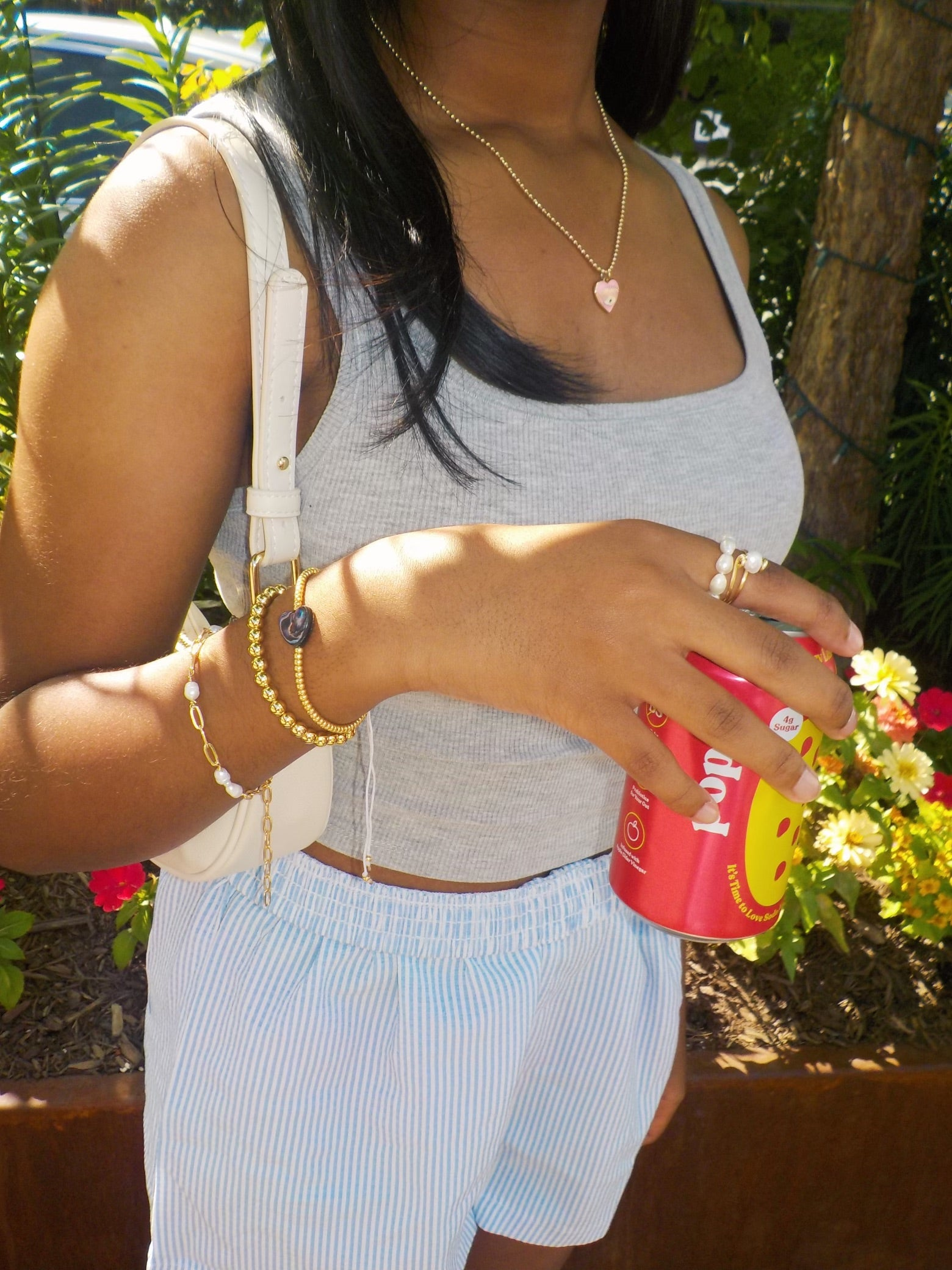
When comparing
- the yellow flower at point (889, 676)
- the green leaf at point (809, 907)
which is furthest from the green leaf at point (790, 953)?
the yellow flower at point (889, 676)

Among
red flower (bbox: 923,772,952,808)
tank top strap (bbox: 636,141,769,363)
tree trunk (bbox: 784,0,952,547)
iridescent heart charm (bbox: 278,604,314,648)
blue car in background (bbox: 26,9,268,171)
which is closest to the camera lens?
iridescent heart charm (bbox: 278,604,314,648)

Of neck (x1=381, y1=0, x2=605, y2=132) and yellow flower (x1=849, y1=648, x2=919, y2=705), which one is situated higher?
neck (x1=381, y1=0, x2=605, y2=132)

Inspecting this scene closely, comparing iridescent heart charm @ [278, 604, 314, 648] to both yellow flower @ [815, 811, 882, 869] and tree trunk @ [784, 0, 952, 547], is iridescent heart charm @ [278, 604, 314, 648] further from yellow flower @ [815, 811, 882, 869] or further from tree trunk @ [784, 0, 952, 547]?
tree trunk @ [784, 0, 952, 547]

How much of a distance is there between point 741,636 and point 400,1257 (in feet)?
2.49

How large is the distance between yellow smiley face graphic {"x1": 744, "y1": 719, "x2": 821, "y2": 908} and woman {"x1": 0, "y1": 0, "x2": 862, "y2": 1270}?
5.6 inches

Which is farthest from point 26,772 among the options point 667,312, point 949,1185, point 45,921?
point 949,1185

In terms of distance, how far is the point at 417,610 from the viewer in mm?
709

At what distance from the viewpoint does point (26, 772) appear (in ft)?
2.75

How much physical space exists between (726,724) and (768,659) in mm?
46

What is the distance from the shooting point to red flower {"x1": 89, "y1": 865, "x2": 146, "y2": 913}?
6.39 feet

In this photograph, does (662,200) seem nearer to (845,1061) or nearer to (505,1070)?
(505,1070)

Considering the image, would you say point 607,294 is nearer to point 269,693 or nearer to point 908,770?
point 269,693

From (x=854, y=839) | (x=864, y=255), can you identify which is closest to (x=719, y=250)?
(x=854, y=839)

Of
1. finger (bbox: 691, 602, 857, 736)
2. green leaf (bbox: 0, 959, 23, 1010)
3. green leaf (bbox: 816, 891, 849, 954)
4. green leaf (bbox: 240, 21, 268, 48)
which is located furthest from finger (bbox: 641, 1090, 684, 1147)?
green leaf (bbox: 240, 21, 268, 48)
